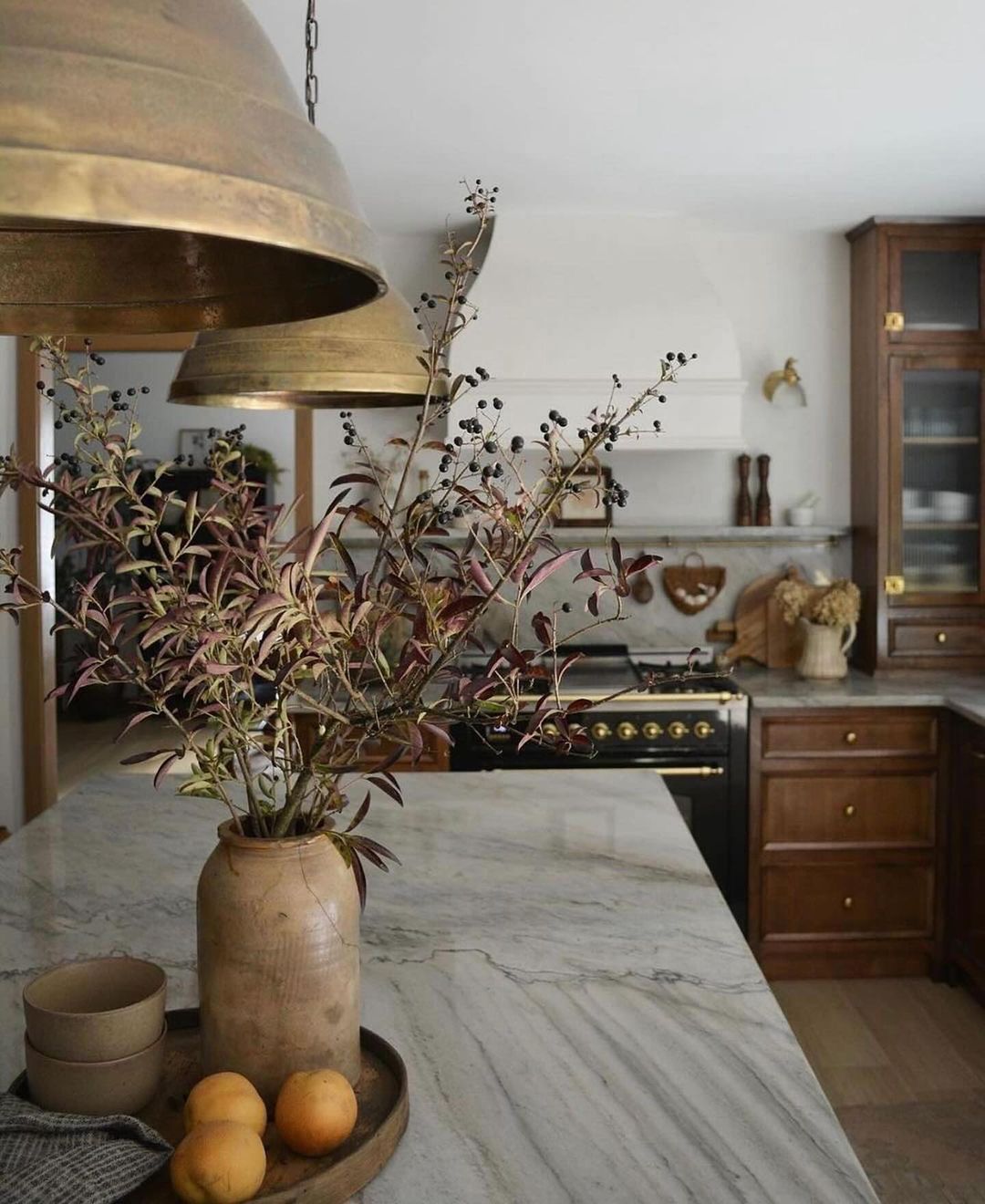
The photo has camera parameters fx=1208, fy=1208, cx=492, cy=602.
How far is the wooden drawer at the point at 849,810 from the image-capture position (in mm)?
4039

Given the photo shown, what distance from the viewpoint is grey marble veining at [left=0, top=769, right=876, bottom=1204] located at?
1.13 m

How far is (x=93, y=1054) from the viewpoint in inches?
44.2

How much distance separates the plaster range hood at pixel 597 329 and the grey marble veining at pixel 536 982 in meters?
1.98

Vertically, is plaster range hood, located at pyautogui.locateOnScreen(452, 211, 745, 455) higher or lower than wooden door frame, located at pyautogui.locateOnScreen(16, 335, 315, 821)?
higher

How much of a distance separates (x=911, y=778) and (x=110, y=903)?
2.94 metres

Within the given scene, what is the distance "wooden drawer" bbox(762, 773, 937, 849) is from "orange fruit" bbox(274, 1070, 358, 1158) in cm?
312

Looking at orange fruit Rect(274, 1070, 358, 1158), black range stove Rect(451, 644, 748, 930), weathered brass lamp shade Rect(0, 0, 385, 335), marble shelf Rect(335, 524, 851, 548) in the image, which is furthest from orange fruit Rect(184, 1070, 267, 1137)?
marble shelf Rect(335, 524, 851, 548)

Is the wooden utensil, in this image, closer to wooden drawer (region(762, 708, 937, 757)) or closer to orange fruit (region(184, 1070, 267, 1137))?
wooden drawer (region(762, 708, 937, 757))

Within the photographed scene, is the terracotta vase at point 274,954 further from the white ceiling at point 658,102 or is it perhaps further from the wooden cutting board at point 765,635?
the wooden cutting board at point 765,635

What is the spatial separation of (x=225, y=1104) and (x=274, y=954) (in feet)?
0.44

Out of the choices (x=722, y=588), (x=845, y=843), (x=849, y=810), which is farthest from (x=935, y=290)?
(x=845, y=843)

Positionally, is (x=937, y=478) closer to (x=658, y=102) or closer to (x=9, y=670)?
(x=658, y=102)

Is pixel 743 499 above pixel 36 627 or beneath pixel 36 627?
above

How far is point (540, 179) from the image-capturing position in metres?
3.88
